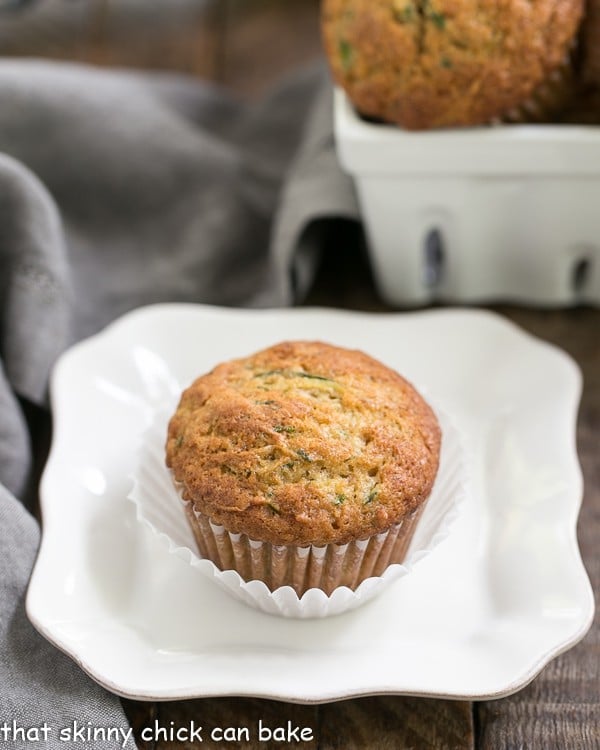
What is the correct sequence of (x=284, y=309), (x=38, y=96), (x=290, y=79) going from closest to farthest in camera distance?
(x=284, y=309)
(x=38, y=96)
(x=290, y=79)

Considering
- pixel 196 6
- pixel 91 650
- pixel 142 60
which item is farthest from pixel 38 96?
pixel 91 650

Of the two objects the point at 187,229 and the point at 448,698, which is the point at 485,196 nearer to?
the point at 187,229

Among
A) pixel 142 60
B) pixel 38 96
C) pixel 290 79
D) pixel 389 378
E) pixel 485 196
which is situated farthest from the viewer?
pixel 142 60

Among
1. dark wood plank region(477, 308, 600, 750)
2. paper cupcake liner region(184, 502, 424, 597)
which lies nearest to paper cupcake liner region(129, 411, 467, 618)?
paper cupcake liner region(184, 502, 424, 597)

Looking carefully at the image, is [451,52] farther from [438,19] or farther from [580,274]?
[580,274]

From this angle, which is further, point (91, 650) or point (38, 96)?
point (38, 96)

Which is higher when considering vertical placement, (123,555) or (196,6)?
(196,6)

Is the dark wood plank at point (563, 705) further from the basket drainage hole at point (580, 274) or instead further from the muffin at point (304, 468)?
the basket drainage hole at point (580, 274)

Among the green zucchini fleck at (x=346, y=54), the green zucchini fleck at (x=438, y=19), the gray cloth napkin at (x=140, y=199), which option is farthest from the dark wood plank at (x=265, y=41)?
the green zucchini fleck at (x=438, y=19)
